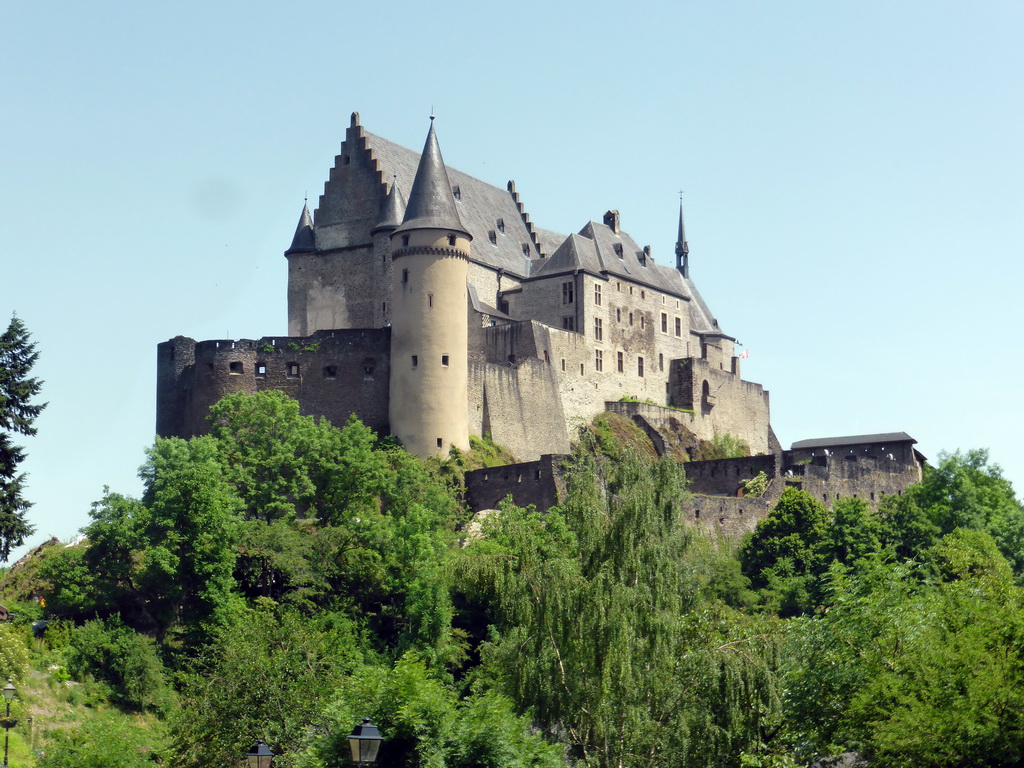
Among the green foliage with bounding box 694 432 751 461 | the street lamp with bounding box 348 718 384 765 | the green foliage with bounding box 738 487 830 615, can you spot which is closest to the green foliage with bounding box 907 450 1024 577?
the green foliage with bounding box 738 487 830 615

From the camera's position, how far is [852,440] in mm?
90438

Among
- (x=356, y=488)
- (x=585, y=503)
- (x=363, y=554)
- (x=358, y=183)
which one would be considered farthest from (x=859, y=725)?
(x=358, y=183)

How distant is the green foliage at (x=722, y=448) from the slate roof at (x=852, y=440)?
9.09ft

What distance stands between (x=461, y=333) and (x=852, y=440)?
2696cm

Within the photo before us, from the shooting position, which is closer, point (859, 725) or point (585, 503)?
point (859, 725)

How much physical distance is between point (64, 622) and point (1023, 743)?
109 feet

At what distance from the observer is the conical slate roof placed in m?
72.3

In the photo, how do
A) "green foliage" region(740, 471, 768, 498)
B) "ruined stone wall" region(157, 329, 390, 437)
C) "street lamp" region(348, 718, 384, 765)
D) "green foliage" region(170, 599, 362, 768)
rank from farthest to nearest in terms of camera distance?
1. "green foliage" region(740, 471, 768, 498)
2. "ruined stone wall" region(157, 329, 390, 437)
3. "green foliage" region(170, 599, 362, 768)
4. "street lamp" region(348, 718, 384, 765)

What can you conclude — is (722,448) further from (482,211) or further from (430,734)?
(430,734)

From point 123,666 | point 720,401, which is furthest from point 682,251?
point 123,666

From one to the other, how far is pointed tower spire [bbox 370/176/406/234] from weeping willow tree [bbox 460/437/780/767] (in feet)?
111

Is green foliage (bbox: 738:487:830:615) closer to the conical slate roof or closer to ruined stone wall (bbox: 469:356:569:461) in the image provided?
ruined stone wall (bbox: 469:356:569:461)

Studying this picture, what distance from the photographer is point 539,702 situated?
40.9 metres

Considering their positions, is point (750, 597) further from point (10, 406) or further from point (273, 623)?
point (10, 406)
